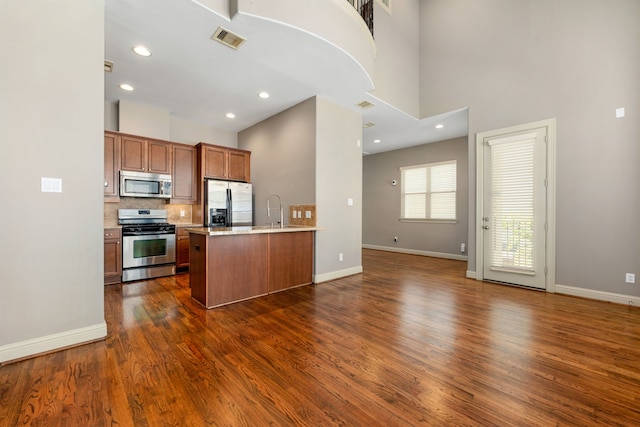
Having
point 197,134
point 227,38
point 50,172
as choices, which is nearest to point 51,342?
point 50,172

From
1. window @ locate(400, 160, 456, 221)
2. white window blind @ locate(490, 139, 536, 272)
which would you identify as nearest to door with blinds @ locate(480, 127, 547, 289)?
white window blind @ locate(490, 139, 536, 272)

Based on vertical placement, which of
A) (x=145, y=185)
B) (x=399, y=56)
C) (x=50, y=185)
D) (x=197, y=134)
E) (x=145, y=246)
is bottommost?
(x=145, y=246)

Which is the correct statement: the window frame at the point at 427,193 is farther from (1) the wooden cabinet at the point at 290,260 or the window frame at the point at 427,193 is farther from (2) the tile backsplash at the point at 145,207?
(2) the tile backsplash at the point at 145,207

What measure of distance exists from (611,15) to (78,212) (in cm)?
638

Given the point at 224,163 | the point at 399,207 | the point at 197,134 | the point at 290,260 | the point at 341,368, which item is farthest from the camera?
the point at 399,207

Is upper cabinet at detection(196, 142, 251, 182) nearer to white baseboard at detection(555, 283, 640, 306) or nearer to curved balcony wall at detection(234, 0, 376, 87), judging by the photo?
curved balcony wall at detection(234, 0, 376, 87)

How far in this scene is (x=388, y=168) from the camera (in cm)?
800

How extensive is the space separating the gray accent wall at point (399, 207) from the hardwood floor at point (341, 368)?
11.2 feet

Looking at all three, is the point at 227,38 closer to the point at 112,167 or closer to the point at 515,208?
the point at 112,167

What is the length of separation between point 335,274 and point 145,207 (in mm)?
3740

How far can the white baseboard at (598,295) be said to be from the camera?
3312 millimetres

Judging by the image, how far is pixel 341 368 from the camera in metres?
1.94

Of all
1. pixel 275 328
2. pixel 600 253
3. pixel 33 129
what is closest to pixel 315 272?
pixel 275 328

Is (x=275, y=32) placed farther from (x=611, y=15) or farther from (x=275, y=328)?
(x=611, y=15)
